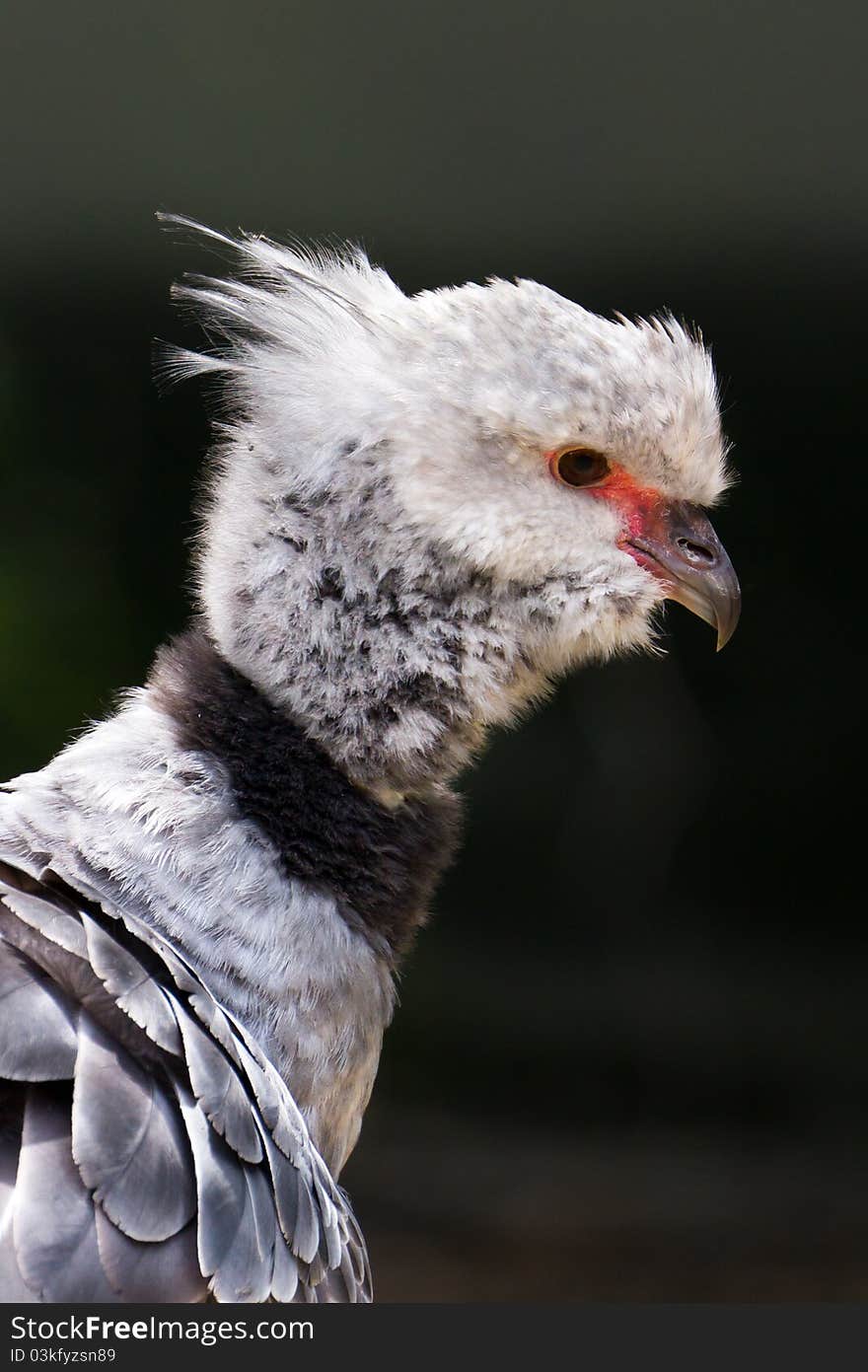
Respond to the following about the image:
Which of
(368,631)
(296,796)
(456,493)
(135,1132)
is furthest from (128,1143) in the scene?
(456,493)

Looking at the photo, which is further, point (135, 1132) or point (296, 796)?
point (296, 796)

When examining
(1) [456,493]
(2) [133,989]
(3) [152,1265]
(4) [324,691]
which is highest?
(1) [456,493]

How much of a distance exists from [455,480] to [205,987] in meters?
0.40

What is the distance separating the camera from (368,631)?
1042mm

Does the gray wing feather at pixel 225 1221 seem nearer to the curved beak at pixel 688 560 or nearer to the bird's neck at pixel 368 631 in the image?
the bird's neck at pixel 368 631

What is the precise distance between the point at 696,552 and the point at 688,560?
0.7 inches

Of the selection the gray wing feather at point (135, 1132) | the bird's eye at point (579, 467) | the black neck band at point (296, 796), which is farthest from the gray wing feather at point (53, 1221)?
the bird's eye at point (579, 467)

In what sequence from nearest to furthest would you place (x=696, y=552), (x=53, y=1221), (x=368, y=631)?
1. (x=53, y=1221)
2. (x=368, y=631)
3. (x=696, y=552)

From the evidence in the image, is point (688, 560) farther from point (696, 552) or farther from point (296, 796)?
point (296, 796)

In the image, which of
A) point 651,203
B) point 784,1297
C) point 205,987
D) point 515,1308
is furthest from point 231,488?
point 784,1297

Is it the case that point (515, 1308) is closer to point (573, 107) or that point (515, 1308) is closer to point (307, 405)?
point (307, 405)

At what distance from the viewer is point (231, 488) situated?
1101 millimetres

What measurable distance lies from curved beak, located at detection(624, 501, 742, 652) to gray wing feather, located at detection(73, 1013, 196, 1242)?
531 mm

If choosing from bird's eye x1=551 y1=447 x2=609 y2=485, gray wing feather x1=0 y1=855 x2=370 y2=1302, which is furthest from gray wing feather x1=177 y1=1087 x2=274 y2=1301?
bird's eye x1=551 y1=447 x2=609 y2=485
